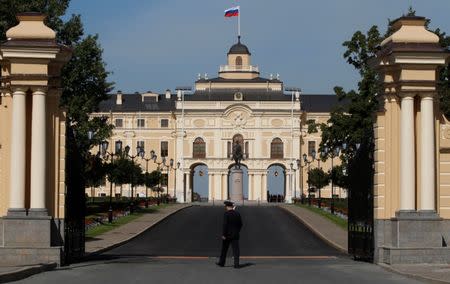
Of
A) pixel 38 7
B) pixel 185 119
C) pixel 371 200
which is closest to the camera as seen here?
pixel 371 200

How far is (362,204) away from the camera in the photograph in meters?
28.9

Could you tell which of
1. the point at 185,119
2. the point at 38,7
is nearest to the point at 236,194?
the point at 185,119

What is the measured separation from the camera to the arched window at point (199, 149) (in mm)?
157000

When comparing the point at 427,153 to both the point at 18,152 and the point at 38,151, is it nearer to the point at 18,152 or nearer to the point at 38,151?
the point at 38,151

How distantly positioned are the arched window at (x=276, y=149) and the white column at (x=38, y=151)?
429 ft

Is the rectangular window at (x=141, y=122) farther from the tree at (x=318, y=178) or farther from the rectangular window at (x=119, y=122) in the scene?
the tree at (x=318, y=178)

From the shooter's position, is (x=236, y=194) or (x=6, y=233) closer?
(x=6, y=233)

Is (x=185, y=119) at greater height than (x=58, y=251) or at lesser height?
greater

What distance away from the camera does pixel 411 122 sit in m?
26.5

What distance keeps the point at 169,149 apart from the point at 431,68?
447ft

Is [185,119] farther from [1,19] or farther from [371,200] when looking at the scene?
[371,200]

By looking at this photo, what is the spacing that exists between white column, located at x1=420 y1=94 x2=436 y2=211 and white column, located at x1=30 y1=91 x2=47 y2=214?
30.4 ft

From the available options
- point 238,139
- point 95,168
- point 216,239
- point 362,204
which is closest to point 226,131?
point 238,139

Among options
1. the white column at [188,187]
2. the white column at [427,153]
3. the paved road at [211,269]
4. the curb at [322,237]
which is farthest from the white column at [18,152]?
the white column at [188,187]
